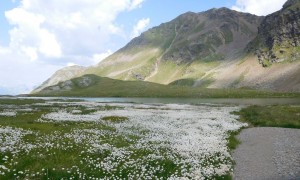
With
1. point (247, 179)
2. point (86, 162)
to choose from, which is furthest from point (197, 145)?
point (86, 162)

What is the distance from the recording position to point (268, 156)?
26.1 metres

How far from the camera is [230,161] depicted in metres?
24.2

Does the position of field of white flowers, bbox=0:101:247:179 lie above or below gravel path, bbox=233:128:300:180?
above

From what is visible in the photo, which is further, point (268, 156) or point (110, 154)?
point (268, 156)

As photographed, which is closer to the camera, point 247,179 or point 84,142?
point 247,179

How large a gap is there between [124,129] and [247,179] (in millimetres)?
20298

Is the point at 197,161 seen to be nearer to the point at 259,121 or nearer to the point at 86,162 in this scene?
the point at 86,162

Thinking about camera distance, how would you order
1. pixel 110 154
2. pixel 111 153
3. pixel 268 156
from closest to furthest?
pixel 110 154
pixel 111 153
pixel 268 156

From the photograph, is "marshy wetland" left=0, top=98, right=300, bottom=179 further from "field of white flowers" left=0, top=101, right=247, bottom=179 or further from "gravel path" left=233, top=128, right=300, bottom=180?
"gravel path" left=233, top=128, right=300, bottom=180

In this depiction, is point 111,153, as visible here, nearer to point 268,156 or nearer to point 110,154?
point 110,154

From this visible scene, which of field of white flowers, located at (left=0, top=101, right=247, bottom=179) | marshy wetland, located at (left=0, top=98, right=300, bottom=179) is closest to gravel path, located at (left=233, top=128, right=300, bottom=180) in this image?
marshy wetland, located at (left=0, top=98, right=300, bottom=179)

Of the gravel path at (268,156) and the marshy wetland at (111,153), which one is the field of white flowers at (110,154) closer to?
the marshy wetland at (111,153)

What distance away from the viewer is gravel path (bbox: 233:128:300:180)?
823 inches

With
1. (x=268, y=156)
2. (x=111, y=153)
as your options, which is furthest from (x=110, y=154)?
(x=268, y=156)
